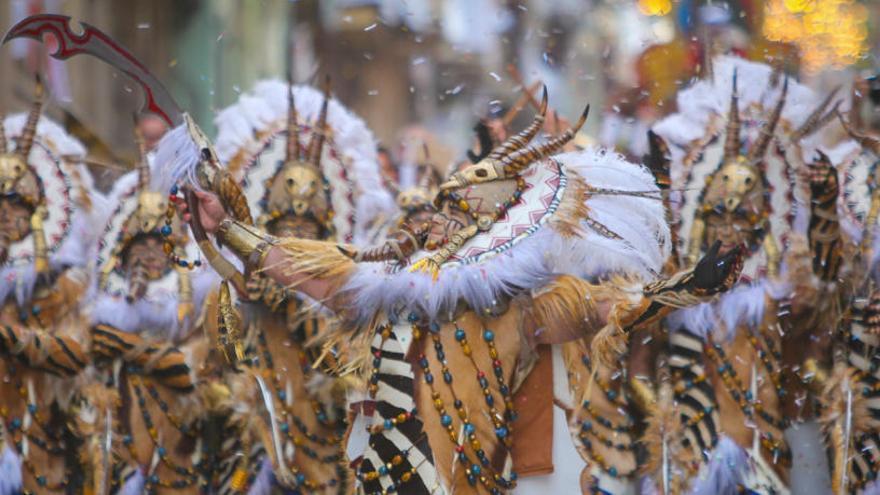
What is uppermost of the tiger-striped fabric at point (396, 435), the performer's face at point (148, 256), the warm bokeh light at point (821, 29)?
the warm bokeh light at point (821, 29)

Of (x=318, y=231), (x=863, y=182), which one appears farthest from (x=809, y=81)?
(x=318, y=231)

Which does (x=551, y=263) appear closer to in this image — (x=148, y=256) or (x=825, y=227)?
(x=825, y=227)

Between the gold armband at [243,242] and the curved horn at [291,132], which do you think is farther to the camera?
the curved horn at [291,132]

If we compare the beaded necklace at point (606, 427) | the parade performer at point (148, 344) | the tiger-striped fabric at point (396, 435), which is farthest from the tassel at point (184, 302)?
the tiger-striped fabric at point (396, 435)

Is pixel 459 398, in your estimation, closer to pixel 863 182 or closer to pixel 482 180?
pixel 482 180

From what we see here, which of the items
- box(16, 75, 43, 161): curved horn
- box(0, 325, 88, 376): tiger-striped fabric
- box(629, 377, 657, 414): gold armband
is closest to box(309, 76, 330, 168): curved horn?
box(16, 75, 43, 161): curved horn

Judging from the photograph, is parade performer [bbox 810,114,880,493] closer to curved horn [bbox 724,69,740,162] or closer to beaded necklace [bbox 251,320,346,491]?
curved horn [bbox 724,69,740,162]

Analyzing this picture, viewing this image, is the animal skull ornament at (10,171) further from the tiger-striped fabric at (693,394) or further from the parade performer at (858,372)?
the parade performer at (858,372)

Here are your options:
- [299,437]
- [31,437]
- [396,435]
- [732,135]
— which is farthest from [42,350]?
[732,135]
